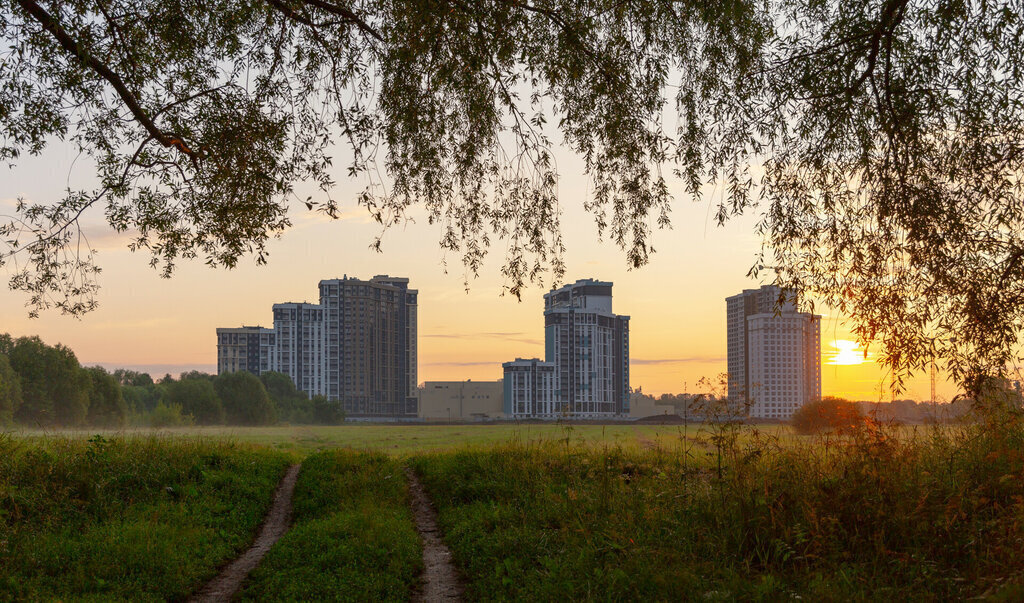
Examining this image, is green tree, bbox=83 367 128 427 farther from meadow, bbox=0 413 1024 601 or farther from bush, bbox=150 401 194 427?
meadow, bbox=0 413 1024 601

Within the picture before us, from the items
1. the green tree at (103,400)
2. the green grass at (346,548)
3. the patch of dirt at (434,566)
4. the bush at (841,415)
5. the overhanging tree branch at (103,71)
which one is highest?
the overhanging tree branch at (103,71)

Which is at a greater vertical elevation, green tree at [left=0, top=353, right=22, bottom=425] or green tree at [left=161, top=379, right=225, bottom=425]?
green tree at [left=0, top=353, right=22, bottom=425]

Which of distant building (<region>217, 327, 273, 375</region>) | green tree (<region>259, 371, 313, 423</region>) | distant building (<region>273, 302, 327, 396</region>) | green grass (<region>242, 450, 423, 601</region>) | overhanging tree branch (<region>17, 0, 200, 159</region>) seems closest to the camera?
green grass (<region>242, 450, 423, 601</region>)

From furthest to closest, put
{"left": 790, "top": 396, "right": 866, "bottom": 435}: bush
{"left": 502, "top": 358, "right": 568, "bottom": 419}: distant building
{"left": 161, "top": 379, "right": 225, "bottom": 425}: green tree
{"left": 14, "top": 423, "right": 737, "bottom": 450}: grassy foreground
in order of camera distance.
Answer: {"left": 502, "top": 358, "right": 568, "bottom": 419}: distant building
{"left": 161, "top": 379, "right": 225, "bottom": 425}: green tree
{"left": 14, "top": 423, "right": 737, "bottom": 450}: grassy foreground
{"left": 790, "top": 396, "right": 866, "bottom": 435}: bush

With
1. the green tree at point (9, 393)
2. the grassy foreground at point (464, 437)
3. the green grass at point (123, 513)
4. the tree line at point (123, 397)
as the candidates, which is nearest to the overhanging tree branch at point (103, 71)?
the green grass at point (123, 513)

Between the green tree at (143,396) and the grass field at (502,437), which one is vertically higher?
the grass field at (502,437)

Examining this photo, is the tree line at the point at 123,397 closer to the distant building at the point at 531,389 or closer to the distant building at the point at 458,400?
the distant building at the point at 458,400

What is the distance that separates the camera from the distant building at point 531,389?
438 ft

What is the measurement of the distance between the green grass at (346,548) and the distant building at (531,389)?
395 feet

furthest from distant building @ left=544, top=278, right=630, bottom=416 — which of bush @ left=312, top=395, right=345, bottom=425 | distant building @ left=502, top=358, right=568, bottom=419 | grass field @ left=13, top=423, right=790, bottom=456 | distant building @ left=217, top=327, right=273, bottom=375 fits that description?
grass field @ left=13, top=423, right=790, bottom=456

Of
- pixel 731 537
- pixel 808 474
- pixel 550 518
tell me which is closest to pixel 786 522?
pixel 731 537

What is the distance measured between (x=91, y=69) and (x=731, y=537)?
39.2 ft

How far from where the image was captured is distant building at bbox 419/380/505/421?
135875mm

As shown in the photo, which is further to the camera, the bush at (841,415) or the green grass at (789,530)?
the bush at (841,415)
